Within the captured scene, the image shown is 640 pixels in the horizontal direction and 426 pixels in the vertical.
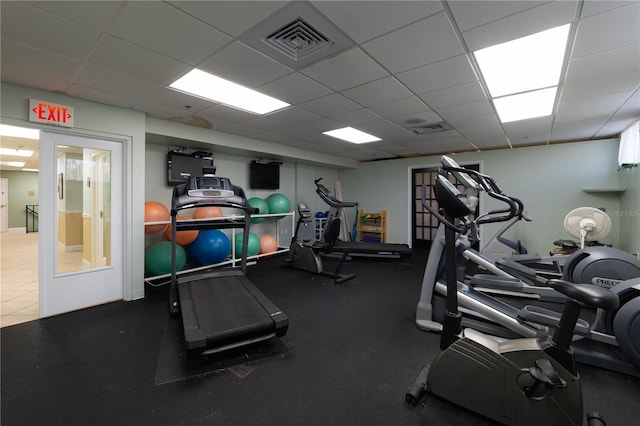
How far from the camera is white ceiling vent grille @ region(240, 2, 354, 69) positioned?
168 centimetres

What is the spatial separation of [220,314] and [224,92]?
2.27m

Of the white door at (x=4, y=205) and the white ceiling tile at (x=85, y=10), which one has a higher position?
the white ceiling tile at (x=85, y=10)

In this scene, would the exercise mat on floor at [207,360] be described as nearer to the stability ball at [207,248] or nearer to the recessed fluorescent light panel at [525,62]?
the stability ball at [207,248]

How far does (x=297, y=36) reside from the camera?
6.30 feet

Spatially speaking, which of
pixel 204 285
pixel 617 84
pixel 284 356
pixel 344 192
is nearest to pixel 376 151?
pixel 344 192

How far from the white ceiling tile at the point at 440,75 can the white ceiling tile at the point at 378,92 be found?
10cm

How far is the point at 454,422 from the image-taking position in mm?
1538

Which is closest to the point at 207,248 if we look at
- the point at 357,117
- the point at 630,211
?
the point at 357,117

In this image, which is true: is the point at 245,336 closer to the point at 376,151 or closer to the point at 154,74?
the point at 154,74

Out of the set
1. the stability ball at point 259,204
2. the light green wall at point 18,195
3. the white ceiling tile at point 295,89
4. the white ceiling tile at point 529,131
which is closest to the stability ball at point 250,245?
the stability ball at point 259,204

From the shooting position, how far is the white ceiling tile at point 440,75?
2.24 m

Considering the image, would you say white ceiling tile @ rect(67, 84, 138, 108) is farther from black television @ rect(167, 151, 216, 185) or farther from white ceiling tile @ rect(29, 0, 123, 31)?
black television @ rect(167, 151, 216, 185)

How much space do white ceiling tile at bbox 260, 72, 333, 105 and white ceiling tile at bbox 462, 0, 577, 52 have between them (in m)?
1.33

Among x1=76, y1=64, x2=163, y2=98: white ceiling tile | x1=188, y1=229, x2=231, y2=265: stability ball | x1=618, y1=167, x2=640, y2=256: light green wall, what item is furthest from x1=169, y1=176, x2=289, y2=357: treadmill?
x1=618, y1=167, x2=640, y2=256: light green wall
